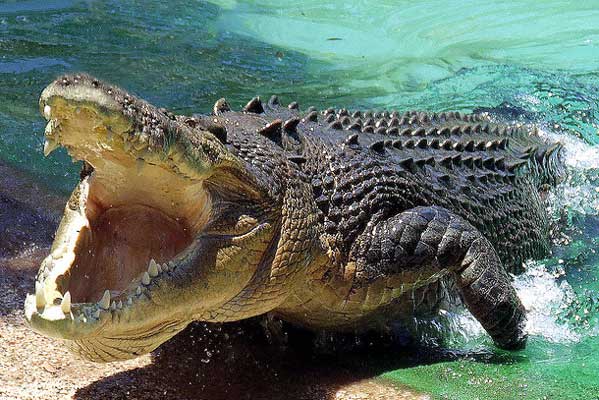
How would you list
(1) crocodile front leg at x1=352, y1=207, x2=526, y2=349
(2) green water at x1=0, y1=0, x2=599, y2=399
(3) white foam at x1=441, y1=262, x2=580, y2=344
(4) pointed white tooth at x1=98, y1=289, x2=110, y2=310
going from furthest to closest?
(3) white foam at x1=441, y1=262, x2=580, y2=344 → (2) green water at x1=0, y1=0, x2=599, y2=399 → (1) crocodile front leg at x1=352, y1=207, x2=526, y2=349 → (4) pointed white tooth at x1=98, y1=289, x2=110, y2=310

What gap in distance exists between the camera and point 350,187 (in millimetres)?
4180

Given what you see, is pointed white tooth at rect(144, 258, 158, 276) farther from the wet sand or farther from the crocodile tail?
the crocodile tail

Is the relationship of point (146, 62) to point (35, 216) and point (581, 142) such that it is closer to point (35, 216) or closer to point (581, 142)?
point (35, 216)

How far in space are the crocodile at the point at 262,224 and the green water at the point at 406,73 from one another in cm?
42

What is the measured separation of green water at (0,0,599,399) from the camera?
4324 millimetres

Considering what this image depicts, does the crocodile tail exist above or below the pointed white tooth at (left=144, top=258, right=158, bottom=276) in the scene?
below

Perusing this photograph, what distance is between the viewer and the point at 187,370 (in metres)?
3.76

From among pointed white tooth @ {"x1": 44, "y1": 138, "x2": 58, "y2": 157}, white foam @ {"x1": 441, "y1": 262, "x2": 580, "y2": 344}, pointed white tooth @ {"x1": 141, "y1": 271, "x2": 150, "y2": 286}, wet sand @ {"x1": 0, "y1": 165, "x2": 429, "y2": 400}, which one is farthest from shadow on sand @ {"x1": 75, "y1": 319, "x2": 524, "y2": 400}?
pointed white tooth @ {"x1": 44, "y1": 138, "x2": 58, "y2": 157}

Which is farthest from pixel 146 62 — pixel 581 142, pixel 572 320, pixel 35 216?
pixel 572 320

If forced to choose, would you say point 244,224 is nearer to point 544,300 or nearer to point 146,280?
point 146,280

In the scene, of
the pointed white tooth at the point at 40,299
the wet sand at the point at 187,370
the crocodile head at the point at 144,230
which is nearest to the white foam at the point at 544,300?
the wet sand at the point at 187,370

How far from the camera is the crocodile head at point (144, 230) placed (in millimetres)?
2703

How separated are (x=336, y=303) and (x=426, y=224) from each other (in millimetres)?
641

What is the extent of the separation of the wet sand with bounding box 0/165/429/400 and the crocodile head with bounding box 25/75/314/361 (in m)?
0.33
